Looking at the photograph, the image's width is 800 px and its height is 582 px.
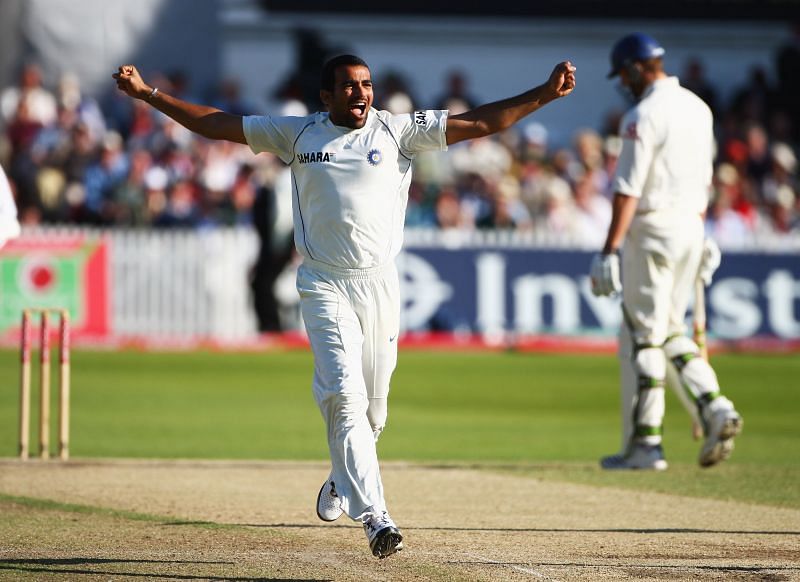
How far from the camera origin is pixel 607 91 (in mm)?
30031

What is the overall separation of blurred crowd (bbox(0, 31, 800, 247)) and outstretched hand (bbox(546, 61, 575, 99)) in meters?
14.0

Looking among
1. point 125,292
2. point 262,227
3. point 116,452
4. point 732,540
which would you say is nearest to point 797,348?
point 262,227

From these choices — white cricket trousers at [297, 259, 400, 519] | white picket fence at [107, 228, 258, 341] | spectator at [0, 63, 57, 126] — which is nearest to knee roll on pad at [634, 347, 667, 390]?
white cricket trousers at [297, 259, 400, 519]

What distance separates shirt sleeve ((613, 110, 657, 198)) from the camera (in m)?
9.54

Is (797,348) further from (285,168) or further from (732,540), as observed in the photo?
(732,540)

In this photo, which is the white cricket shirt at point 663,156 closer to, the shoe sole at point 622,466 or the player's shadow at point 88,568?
the shoe sole at point 622,466

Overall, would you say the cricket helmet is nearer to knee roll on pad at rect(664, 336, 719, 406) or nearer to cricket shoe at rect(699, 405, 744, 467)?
knee roll on pad at rect(664, 336, 719, 406)

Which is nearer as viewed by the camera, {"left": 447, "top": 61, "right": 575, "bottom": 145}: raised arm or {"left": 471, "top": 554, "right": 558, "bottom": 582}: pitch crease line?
{"left": 471, "top": 554, "right": 558, "bottom": 582}: pitch crease line

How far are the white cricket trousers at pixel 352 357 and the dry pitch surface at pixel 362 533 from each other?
36cm

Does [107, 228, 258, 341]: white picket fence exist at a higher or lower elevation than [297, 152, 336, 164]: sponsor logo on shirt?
lower

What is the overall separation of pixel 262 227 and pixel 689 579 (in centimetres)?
1479

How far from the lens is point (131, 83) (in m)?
7.13

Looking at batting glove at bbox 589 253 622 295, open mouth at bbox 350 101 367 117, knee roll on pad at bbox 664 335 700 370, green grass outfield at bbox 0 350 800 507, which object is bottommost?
green grass outfield at bbox 0 350 800 507

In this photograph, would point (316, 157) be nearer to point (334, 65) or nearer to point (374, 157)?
point (374, 157)
